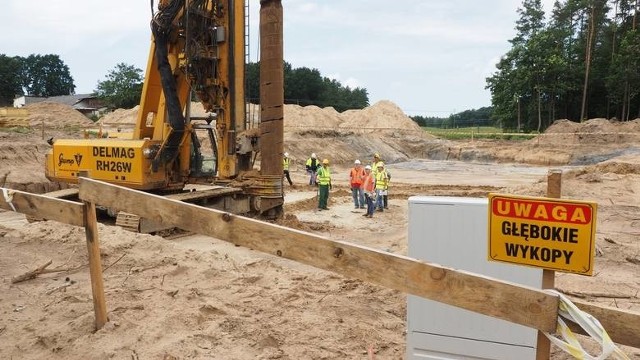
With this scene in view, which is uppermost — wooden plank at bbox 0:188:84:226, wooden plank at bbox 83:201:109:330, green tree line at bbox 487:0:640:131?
green tree line at bbox 487:0:640:131

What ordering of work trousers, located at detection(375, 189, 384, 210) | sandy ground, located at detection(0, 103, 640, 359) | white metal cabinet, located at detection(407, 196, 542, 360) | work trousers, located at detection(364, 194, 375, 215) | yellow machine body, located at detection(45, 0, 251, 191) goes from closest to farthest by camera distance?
white metal cabinet, located at detection(407, 196, 542, 360)
sandy ground, located at detection(0, 103, 640, 359)
yellow machine body, located at detection(45, 0, 251, 191)
work trousers, located at detection(364, 194, 375, 215)
work trousers, located at detection(375, 189, 384, 210)

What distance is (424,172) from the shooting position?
32.2 m

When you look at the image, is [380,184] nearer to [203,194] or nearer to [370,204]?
[370,204]

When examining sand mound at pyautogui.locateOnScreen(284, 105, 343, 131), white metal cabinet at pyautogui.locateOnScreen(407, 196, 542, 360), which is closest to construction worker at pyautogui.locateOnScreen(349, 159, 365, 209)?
white metal cabinet at pyautogui.locateOnScreen(407, 196, 542, 360)

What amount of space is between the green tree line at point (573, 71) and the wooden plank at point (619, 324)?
159ft

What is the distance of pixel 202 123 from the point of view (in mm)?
11422

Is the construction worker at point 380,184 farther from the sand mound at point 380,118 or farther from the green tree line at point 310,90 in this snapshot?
the green tree line at point 310,90

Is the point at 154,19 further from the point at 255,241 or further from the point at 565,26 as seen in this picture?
the point at 565,26

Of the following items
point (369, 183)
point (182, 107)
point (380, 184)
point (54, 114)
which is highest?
point (54, 114)

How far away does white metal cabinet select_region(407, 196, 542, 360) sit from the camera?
3.75 m

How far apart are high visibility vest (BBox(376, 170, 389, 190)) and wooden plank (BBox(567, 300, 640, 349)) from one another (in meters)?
12.8

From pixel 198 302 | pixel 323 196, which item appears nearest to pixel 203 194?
pixel 323 196

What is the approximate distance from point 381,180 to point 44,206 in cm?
1153

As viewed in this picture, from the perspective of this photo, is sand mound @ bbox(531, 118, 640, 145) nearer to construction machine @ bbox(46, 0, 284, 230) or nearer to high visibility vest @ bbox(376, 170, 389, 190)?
high visibility vest @ bbox(376, 170, 389, 190)
